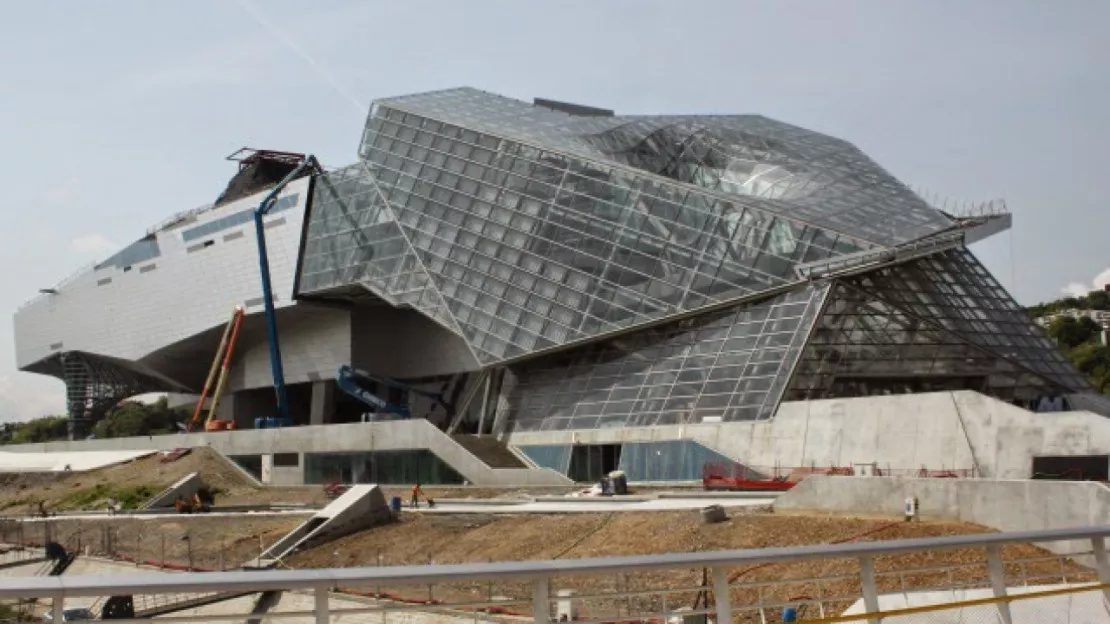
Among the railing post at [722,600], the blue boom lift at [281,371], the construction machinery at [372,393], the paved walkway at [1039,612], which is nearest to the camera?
the railing post at [722,600]

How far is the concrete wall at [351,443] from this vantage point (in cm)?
4881

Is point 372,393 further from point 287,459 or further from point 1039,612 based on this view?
point 1039,612

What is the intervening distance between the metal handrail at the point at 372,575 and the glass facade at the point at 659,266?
33.8m

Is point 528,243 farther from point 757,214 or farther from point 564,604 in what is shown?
point 564,604

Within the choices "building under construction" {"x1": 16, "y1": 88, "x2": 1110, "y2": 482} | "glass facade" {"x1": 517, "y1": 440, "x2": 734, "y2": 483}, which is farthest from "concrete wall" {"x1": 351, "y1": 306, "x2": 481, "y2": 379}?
"glass facade" {"x1": 517, "y1": 440, "x2": 734, "y2": 483}

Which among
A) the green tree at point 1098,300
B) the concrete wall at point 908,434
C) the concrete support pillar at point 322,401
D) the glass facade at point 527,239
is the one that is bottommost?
the concrete wall at point 908,434

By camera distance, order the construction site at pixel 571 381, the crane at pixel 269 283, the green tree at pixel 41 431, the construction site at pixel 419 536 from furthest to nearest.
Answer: the green tree at pixel 41 431 → the crane at pixel 269 283 → the construction site at pixel 571 381 → the construction site at pixel 419 536

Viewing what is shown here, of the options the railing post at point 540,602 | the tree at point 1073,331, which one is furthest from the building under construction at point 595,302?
Result: the tree at point 1073,331

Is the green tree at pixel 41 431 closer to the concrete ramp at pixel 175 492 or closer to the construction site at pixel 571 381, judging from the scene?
the construction site at pixel 571 381

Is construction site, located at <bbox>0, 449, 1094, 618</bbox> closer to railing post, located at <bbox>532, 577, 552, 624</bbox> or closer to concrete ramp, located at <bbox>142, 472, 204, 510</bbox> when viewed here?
concrete ramp, located at <bbox>142, 472, 204, 510</bbox>

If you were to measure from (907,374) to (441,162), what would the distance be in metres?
27.8

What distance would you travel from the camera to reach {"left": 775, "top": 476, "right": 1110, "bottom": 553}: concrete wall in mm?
19875

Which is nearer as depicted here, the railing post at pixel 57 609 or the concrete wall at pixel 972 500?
the railing post at pixel 57 609

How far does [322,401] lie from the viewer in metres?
72.5
